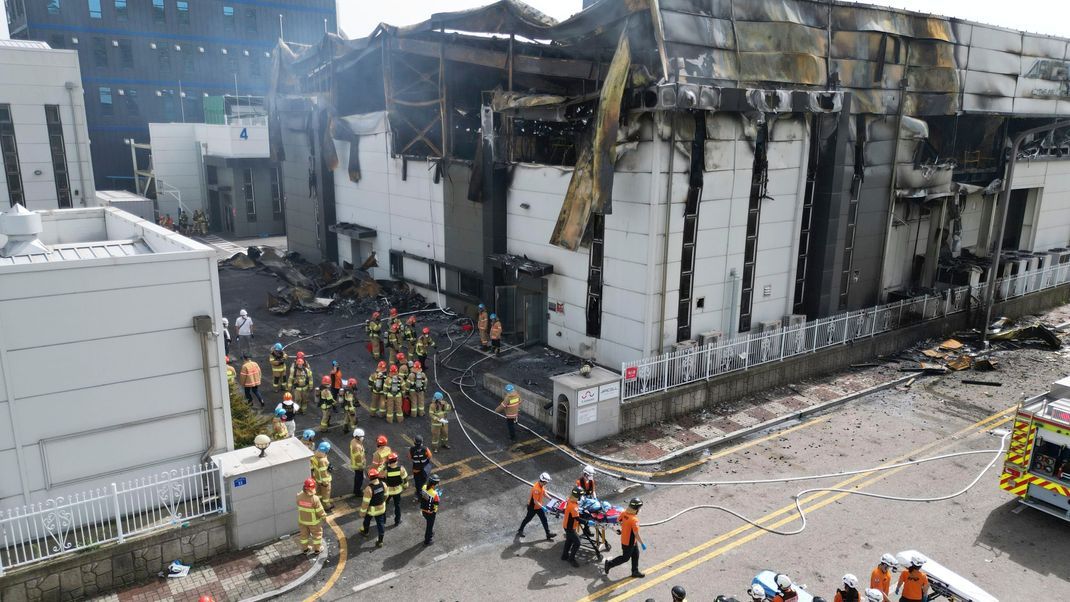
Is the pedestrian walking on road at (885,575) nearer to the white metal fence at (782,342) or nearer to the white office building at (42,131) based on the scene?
the white metal fence at (782,342)

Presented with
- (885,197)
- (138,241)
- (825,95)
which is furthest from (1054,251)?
(138,241)

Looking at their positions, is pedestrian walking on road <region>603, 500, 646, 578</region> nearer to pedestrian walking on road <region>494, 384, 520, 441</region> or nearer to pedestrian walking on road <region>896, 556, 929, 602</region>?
pedestrian walking on road <region>896, 556, 929, 602</region>

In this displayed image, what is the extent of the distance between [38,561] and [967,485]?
17.8m

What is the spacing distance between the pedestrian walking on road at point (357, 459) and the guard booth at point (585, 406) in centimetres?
484

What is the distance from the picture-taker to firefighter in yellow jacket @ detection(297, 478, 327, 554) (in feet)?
40.1

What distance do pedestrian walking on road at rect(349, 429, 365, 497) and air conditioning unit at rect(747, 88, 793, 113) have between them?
13.0 m

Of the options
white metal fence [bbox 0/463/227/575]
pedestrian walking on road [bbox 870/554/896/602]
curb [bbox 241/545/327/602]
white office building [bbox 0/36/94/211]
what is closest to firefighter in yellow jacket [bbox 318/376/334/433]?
white metal fence [bbox 0/463/227/575]

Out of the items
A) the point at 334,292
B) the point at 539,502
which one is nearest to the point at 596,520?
the point at 539,502

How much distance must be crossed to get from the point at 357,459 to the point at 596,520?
524cm

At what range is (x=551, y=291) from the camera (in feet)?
75.3

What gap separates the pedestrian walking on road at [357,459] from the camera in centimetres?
1469

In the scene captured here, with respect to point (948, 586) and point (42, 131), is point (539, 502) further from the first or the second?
point (42, 131)

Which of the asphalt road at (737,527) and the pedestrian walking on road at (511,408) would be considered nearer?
the asphalt road at (737,527)

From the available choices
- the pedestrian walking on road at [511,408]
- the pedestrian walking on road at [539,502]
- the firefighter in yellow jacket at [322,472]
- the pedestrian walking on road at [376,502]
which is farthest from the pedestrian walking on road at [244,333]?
the pedestrian walking on road at [539,502]
